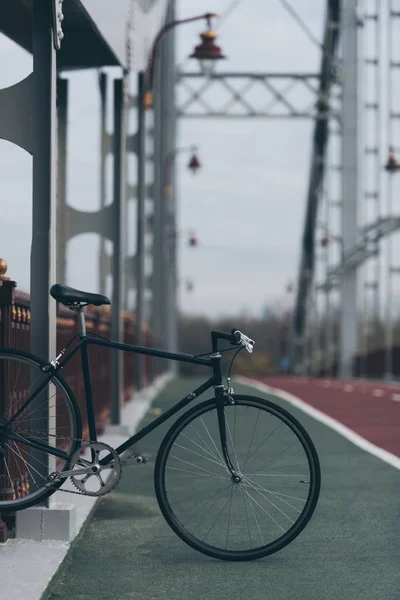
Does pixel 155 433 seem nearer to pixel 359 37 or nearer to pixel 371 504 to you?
pixel 371 504

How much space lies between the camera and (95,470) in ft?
16.2

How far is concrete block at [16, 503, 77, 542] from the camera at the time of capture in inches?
202

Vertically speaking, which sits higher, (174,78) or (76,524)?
(174,78)

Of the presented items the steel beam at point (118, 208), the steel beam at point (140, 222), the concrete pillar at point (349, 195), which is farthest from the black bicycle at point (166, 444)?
the concrete pillar at point (349, 195)

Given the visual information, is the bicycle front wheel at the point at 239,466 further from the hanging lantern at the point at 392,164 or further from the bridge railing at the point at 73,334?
the hanging lantern at the point at 392,164

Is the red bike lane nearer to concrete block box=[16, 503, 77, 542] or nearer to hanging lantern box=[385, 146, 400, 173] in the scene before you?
concrete block box=[16, 503, 77, 542]

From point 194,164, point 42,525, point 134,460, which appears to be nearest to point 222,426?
point 134,460

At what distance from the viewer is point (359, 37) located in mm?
41188

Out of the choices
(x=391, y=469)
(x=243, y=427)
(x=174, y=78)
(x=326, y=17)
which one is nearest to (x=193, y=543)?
(x=243, y=427)

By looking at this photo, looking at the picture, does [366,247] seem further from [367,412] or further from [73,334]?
[73,334]

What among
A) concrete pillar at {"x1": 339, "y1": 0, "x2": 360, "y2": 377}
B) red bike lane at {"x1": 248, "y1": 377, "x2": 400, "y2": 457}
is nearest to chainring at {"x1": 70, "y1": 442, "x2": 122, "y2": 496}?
red bike lane at {"x1": 248, "y1": 377, "x2": 400, "y2": 457}

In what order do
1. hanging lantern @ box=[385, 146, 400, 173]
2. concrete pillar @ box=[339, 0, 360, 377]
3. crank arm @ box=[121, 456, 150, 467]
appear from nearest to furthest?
1. crank arm @ box=[121, 456, 150, 467]
2. hanging lantern @ box=[385, 146, 400, 173]
3. concrete pillar @ box=[339, 0, 360, 377]

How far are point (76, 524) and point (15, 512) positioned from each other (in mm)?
393

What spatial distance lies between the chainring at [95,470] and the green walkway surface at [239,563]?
0.91ft
